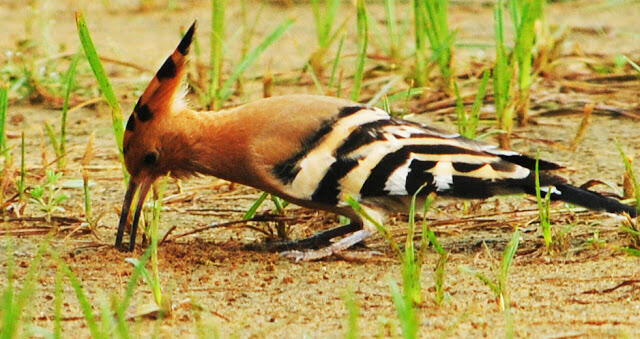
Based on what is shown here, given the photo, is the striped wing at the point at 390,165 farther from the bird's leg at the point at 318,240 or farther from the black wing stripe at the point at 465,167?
the bird's leg at the point at 318,240

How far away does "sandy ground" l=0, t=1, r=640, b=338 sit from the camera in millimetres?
2943

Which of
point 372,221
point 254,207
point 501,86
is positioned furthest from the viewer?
point 501,86

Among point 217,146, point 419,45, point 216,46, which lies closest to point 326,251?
point 217,146

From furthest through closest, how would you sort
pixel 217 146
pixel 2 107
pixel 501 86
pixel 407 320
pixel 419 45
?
pixel 419 45 < pixel 501 86 < pixel 2 107 < pixel 217 146 < pixel 407 320

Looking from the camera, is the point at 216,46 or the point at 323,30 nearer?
the point at 216,46

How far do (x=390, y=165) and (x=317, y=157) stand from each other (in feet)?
0.74

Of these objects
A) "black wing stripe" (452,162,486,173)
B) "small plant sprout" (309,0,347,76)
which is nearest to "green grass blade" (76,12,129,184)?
"black wing stripe" (452,162,486,173)

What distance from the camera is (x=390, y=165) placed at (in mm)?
3654

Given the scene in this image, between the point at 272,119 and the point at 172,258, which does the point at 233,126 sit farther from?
the point at 172,258

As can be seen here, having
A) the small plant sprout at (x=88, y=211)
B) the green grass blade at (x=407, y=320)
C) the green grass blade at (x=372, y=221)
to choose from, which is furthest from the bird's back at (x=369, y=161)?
the green grass blade at (x=407, y=320)

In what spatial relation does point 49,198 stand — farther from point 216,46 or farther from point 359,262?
point 216,46

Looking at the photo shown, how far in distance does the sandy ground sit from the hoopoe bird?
5.2 inches

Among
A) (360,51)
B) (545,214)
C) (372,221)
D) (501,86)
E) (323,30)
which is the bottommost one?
(372,221)

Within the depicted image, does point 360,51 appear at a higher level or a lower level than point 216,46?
lower
